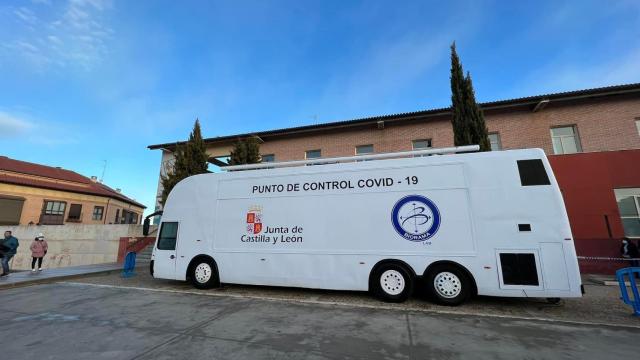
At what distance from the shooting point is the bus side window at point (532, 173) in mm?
6207

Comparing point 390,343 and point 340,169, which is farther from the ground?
point 340,169

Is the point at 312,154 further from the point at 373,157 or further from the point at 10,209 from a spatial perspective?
the point at 10,209

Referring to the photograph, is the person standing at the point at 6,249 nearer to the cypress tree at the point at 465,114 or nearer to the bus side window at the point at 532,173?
the bus side window at the point at 532,173

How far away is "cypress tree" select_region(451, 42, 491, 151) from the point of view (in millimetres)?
11820

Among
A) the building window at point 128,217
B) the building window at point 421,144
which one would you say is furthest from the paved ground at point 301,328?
the building window at point 128,217

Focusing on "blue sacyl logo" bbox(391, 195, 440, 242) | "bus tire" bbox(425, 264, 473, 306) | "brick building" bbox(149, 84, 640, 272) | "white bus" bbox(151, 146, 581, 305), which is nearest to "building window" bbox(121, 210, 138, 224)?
"brick building" bbox(149, 84, 640, 272)

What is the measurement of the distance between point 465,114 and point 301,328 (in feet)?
37.1

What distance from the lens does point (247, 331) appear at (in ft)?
15.7

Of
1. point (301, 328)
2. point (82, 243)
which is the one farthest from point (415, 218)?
point (82, 243)

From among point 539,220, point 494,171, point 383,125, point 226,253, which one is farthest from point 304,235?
point 383,125

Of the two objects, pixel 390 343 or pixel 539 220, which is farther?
pixel 539 220

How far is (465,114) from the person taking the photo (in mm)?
12227

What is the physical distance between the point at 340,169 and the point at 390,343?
4.39 m

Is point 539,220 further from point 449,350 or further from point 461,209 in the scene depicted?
point 449,350
